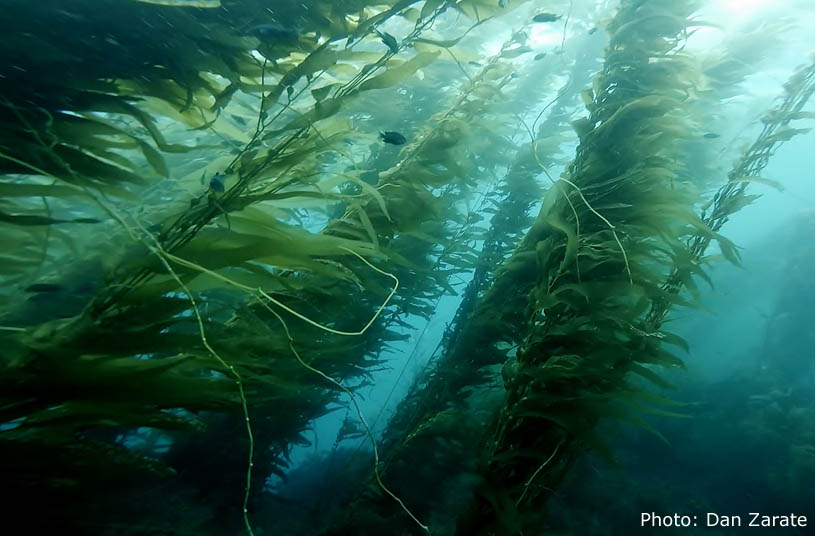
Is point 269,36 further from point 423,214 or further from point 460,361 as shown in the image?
point 460,361

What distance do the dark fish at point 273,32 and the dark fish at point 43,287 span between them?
2.15 meters

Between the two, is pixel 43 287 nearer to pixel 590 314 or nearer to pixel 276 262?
pixel 276 262

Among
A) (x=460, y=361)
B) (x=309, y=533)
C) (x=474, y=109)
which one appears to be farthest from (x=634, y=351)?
(x=309, y=533)

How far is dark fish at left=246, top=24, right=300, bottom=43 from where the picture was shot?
1.88 metres

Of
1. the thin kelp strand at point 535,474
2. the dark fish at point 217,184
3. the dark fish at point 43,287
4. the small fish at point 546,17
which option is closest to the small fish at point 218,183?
the dark fish at point 217,184

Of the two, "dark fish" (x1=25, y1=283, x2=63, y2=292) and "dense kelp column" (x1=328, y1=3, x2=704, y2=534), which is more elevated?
"dense kelp column" (x1=328, y1=3, x2=704, y2=534)

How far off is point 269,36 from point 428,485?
4.38 m

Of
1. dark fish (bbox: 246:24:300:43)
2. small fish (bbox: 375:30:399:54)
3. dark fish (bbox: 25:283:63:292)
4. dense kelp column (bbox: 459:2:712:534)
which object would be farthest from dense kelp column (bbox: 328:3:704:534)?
dark fish (bbox: 25:283:63:292)

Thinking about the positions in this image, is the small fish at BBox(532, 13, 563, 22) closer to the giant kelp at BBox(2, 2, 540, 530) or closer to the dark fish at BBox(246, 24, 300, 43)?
the giant kelp at BBox(2, 2, 540, 530)

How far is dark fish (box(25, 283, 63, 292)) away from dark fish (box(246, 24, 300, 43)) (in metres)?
2.15

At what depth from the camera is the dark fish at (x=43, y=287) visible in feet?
8.52

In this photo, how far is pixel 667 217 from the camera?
2.77 m

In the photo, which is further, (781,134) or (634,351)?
(781,134)

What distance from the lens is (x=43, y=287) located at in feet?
8.77
